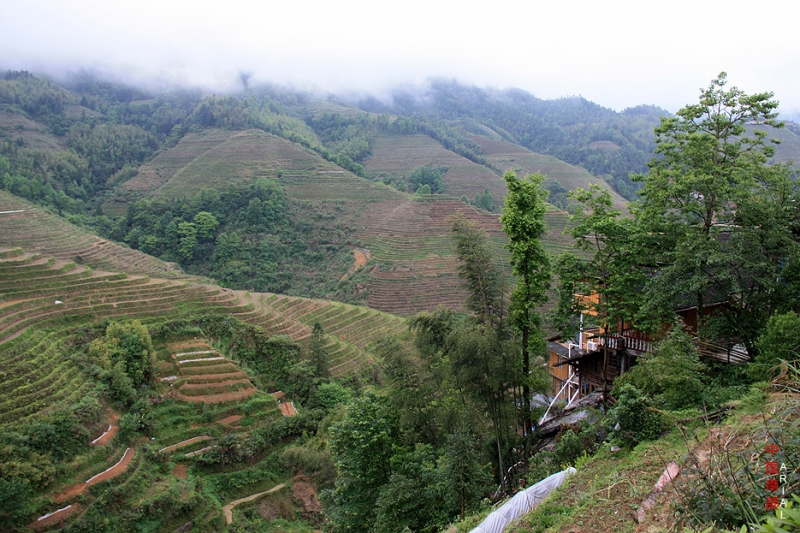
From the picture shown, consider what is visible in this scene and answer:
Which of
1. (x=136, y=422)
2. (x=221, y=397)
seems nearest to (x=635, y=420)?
(x=136, y=422)

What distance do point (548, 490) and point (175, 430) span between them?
54.0 feet

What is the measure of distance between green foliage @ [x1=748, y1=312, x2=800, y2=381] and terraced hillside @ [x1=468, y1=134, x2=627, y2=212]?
184 feet

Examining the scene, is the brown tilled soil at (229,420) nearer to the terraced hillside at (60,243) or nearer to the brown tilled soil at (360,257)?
the terraced hillside at (60,243)

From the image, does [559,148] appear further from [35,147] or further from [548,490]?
[548,490]

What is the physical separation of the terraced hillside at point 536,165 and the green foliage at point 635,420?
5688cm

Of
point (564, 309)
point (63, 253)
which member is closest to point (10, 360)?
point (63, 253)

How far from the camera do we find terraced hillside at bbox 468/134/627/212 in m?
66.9

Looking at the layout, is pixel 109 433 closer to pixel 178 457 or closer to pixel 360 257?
pixel 178 457

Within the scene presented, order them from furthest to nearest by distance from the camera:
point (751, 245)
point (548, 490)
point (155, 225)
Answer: point (155, 225) < point (751, 245) < point (548, 490)

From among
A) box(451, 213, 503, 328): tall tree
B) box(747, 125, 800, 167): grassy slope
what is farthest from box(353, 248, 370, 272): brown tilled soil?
box(747, 125, 800, 167): grassy slope

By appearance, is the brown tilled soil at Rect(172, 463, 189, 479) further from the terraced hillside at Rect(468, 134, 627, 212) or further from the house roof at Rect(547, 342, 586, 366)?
the terraced hillside at Rect(468, 134, 627, 212)

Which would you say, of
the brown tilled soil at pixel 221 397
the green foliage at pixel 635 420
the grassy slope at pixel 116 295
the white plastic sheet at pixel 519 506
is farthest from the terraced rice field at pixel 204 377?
the green foliage at pixel 635 420

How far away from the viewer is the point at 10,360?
1686 centimetres

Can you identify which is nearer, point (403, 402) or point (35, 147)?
point (403, 402)
